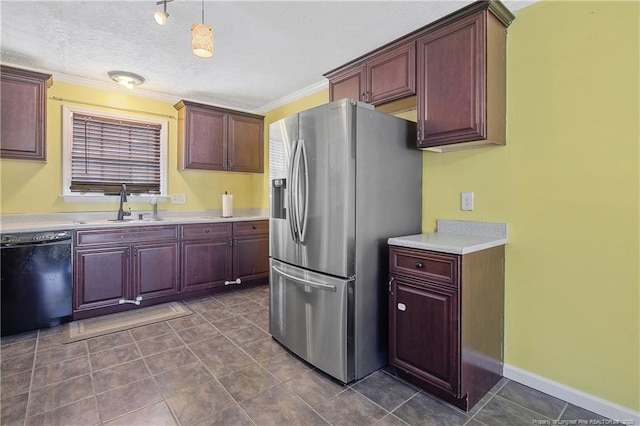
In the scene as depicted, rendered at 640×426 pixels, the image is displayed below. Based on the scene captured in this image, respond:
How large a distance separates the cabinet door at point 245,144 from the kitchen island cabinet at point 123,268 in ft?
4.12

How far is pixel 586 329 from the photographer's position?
1.83 metres

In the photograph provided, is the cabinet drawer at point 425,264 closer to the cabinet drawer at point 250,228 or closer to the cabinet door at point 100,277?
the cabinet drawer at point 250,228

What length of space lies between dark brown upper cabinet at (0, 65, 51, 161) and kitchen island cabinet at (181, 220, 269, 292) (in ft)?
5.04

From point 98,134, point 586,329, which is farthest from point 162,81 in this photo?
point 586,329

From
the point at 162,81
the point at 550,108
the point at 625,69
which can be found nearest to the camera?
the point at 625,69

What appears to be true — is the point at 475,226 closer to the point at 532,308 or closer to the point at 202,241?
the point at 532,308

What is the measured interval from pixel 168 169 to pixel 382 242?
10.3 ft

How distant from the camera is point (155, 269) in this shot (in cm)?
352

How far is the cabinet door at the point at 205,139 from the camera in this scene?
157 inches

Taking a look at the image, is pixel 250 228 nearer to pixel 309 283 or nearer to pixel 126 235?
pixel 126 235

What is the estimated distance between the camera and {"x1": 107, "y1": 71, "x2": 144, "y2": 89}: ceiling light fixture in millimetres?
3301

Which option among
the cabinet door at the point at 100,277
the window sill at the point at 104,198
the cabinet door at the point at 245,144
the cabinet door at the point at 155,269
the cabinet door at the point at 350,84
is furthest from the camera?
the cabinet door at the point at 245,144

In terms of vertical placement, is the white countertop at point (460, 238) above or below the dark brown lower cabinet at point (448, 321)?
above

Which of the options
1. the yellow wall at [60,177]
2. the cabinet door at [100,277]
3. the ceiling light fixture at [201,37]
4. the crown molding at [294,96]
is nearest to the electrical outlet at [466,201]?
the ceiling light fixture at [201,37]
